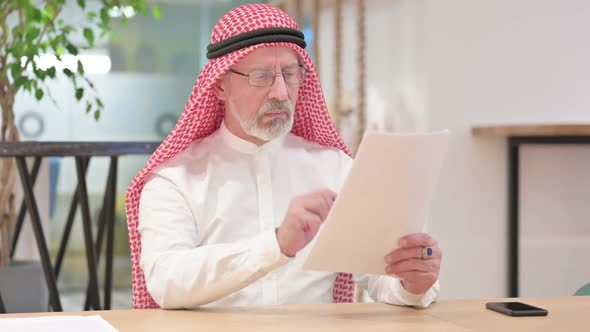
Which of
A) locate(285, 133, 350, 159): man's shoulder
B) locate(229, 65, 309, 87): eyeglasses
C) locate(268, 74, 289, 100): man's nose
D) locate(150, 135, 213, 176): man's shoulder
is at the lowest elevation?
locate(150, 135, 213, 176): man's shoulder

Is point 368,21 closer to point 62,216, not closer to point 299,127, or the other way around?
point 62,216

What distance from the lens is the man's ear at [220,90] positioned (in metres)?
2.27

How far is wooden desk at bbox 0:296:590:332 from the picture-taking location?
5.29 ft

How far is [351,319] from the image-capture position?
1691 millimetres

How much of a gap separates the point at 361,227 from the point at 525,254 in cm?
289

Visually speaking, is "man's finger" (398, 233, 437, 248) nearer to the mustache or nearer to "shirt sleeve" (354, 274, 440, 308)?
"shirt sleeve" (354, 274, 440, 308)

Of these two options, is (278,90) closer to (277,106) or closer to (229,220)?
(277,106)

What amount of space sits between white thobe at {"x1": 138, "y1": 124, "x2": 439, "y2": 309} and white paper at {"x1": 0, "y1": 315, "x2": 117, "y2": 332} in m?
0.29

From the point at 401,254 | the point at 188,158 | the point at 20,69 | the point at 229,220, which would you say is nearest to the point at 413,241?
the point at 401,254

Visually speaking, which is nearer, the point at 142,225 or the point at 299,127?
the point at 142,225

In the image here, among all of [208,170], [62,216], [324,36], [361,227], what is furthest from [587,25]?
[62,216]

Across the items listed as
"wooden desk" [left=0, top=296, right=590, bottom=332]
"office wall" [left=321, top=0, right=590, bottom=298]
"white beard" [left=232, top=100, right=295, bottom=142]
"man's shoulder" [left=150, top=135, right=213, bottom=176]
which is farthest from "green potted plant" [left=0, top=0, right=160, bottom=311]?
"wooden desk" [left=0, top=296, right=590, bottom=332]

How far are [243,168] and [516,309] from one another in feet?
2.64

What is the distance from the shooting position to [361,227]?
5.53 ft
